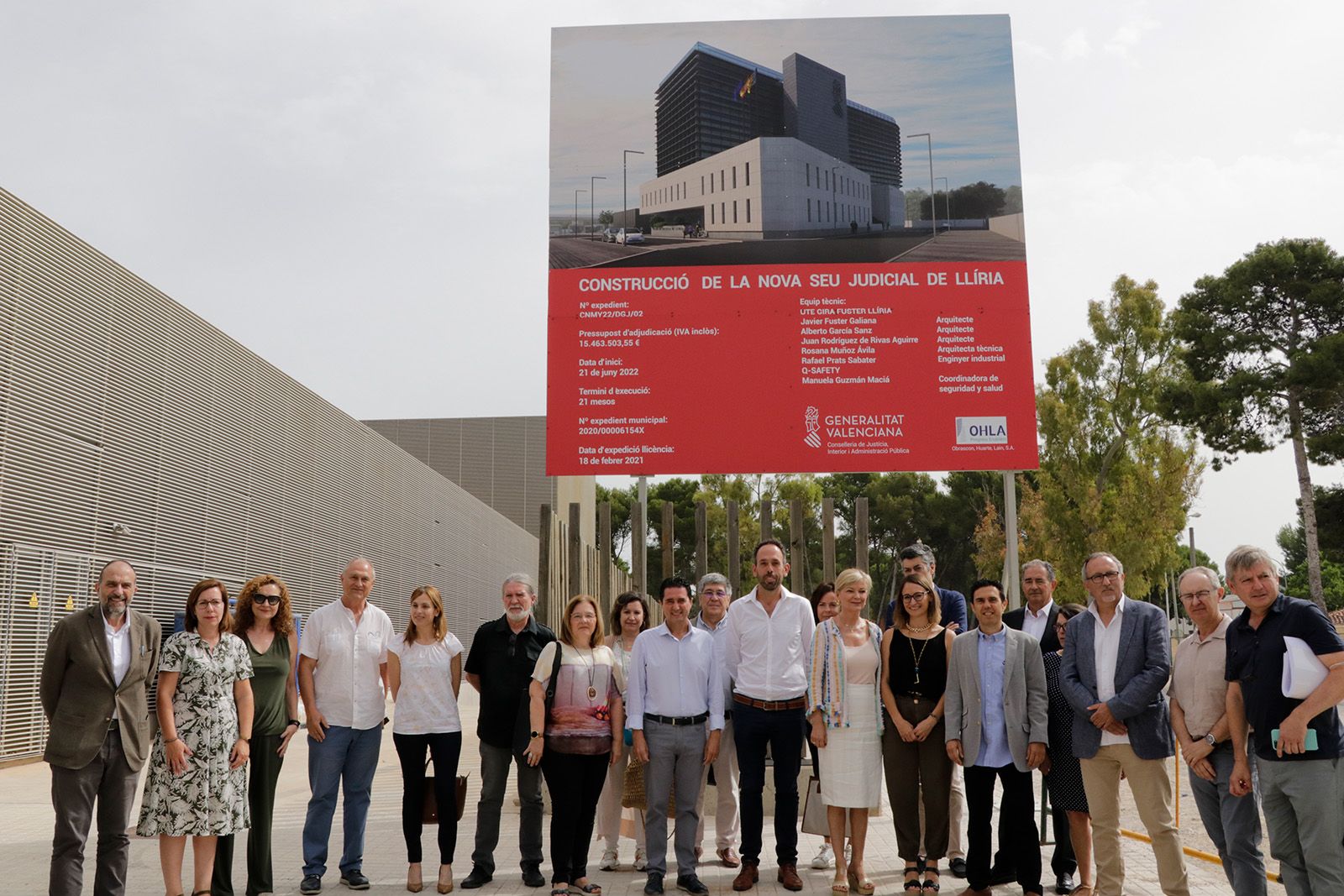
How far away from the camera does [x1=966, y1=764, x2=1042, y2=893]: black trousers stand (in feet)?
17.4

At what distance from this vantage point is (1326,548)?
26.6m

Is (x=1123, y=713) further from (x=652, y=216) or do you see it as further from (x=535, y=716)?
(x=652, y=216)

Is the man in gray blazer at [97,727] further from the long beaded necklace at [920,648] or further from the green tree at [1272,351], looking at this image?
the green tree at [1272,351]

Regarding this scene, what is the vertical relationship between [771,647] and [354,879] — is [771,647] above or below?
above

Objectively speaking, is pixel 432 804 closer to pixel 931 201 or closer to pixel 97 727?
pixel 97 727

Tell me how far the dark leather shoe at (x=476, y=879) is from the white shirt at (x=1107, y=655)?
3.10m

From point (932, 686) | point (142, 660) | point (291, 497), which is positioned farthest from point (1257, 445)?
point (142, 660)

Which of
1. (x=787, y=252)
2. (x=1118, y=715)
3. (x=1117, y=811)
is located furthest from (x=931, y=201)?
(x=1117, y=811)

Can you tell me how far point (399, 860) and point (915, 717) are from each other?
10.1 ft

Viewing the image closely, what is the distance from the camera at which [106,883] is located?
16.4ft

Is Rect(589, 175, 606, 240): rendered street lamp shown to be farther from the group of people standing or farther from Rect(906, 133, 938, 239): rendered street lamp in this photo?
the group of people standing

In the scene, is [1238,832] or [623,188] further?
[623,188]

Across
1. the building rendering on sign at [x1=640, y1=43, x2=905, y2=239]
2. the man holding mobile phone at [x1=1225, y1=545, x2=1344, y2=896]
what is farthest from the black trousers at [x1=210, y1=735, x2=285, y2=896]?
the building rendering on sign at [x1=640, y1=43, x2=905, y2=239]

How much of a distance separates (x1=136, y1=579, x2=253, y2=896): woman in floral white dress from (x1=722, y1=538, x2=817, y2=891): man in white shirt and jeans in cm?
242
